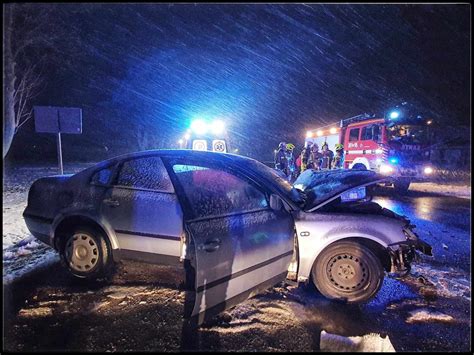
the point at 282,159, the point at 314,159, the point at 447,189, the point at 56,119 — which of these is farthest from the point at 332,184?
the point at 447,189

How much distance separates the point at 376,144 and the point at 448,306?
9961 mm

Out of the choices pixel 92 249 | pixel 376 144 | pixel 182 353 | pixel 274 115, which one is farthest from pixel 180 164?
pixel 274 115

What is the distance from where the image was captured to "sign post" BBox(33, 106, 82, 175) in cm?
629

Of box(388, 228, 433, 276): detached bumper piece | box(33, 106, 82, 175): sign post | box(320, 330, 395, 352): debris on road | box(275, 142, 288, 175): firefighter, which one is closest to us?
box(320, 330, 395, 352): debris on road

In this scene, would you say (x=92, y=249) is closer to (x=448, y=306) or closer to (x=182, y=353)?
(x=182, y=353)

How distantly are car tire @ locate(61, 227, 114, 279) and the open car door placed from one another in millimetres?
1169

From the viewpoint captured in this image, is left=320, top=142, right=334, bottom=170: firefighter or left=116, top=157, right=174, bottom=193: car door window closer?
left=116, top=157, right=174, bottom=193: car door window

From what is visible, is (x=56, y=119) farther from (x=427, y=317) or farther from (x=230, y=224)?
(x=427, y=317)

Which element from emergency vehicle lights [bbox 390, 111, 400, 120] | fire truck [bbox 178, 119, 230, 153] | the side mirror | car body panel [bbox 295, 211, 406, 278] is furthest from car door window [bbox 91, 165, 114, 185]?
emergency vehicle lights [bbox 390, 111, 400, 120]

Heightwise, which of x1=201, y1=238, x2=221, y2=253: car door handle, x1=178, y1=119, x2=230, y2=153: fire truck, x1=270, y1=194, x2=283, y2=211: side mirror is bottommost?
x1=201, y1=238, x2=221, y2=253: car door handle

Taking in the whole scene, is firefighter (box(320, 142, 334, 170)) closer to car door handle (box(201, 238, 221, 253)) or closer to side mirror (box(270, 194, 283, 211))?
side mirror (box(270, 194, 283, 211))

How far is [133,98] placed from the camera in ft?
127

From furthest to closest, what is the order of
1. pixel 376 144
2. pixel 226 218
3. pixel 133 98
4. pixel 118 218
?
pixel 133 98 → pixel 376 144 → pixel 118 218 → pixel 226 218

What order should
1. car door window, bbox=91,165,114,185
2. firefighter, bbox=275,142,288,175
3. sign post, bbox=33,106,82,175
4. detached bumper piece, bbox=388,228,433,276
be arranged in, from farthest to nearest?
firefighter, bbox=275,142,288,175, sign post, bbox=33,106,82,175, car door window, bbox=91,165,114,185, detached bumper piece, bbox=388,228,433,276
